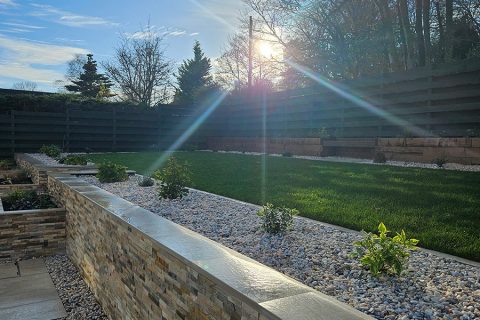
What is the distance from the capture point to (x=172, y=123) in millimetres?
16141

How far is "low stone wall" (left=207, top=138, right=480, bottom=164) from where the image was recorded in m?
6.60

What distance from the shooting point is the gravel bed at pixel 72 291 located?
3.68m

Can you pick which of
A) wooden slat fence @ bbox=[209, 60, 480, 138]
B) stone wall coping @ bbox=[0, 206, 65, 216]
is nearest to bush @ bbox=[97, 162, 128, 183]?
stone wall coping @ bbox=[0, 206, 65, 216]

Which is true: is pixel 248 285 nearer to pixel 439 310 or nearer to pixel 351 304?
pixel 351 304

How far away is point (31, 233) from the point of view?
17.0 ft

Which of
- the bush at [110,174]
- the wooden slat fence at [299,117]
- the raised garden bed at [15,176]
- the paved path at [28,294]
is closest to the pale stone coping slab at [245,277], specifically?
the paved path at [28,294]

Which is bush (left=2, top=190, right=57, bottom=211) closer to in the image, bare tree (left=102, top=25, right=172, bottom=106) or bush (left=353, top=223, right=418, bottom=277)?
bush (left=353, top=223, right=418, bottom=277)

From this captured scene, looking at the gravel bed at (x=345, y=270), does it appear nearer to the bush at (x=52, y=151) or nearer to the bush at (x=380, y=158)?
the bush at (x=380, y=158)

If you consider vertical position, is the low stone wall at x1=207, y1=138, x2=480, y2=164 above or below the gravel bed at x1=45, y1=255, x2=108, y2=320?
above

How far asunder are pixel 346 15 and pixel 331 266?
540 inches

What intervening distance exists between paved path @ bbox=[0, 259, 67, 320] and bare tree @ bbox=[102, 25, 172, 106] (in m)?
21.7

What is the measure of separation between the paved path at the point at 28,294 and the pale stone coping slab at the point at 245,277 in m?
1.60

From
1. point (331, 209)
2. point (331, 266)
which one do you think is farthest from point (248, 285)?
point (331, 209)

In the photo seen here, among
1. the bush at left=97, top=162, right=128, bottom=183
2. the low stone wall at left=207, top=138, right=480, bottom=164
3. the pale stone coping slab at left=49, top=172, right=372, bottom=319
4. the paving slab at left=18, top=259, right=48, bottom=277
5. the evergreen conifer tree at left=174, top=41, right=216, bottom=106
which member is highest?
the evergreen conifer tree at left=174, top=41, right=216, bottom=106
